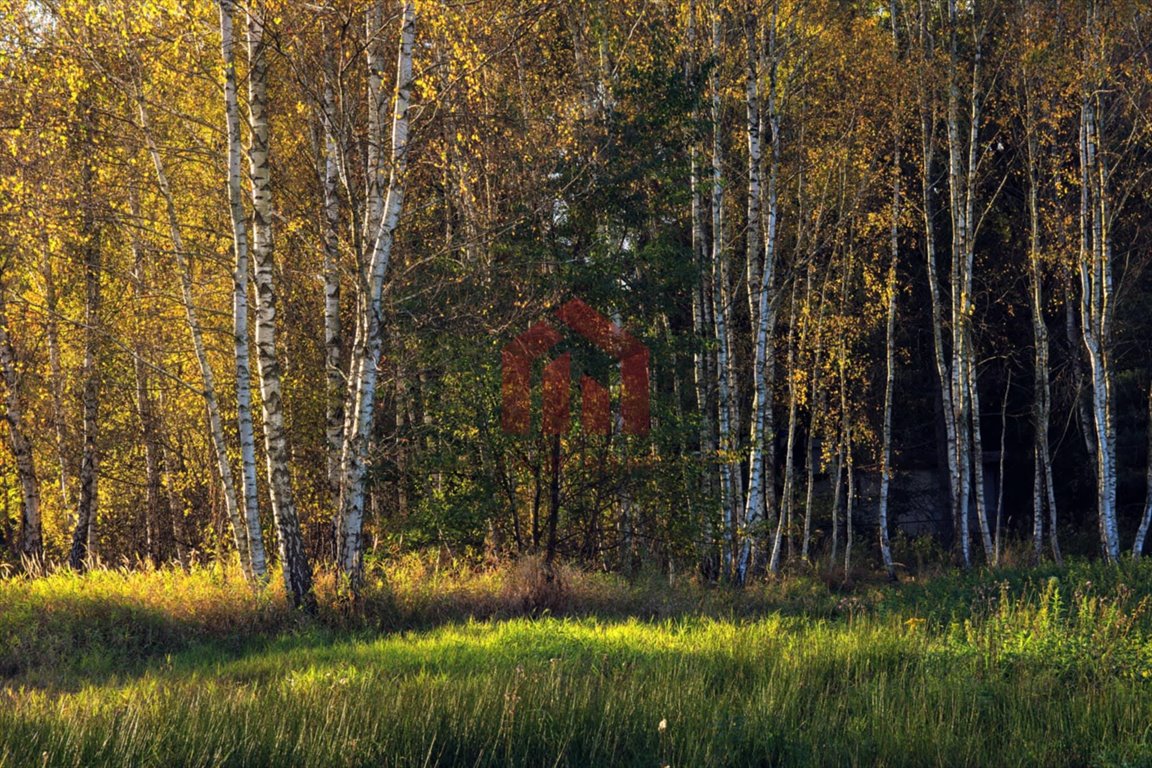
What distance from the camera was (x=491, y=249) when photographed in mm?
14086

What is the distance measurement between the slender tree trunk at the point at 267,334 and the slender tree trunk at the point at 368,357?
51 cm

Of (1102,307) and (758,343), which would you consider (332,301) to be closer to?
(758,343)

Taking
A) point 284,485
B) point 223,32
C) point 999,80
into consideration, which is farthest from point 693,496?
point 999,80

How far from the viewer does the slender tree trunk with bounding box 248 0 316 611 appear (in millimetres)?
11156

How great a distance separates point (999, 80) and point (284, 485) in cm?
1873

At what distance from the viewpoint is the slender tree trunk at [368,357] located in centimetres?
1080

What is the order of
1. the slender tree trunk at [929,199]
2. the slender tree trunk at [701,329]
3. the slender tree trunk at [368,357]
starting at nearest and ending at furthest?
the slender tree trunk at [368,357]
the slender tree trunk at [701,329]
the slender tree trunk at [929,199]

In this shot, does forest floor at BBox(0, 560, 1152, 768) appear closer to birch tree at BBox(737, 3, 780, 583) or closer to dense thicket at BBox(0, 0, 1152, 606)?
dense thicket at BBox(0, 0, 1152, 606)

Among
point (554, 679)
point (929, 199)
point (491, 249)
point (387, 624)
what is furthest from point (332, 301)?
point (929, 199)

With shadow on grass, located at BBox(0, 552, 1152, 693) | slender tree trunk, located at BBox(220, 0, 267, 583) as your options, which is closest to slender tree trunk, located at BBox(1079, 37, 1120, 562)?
shadow on grass, located at BBox(0, 552, 1152, 693)

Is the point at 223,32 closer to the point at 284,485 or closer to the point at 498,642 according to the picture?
the point at 284,485

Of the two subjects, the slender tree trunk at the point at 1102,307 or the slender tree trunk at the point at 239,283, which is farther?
the slender tree trunk at the point at 1102,307

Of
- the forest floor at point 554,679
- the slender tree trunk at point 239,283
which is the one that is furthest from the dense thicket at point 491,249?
the forest floor at point 554,679

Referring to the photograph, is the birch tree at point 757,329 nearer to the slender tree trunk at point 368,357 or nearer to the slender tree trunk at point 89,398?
the slender tree trunk at point 368,357
